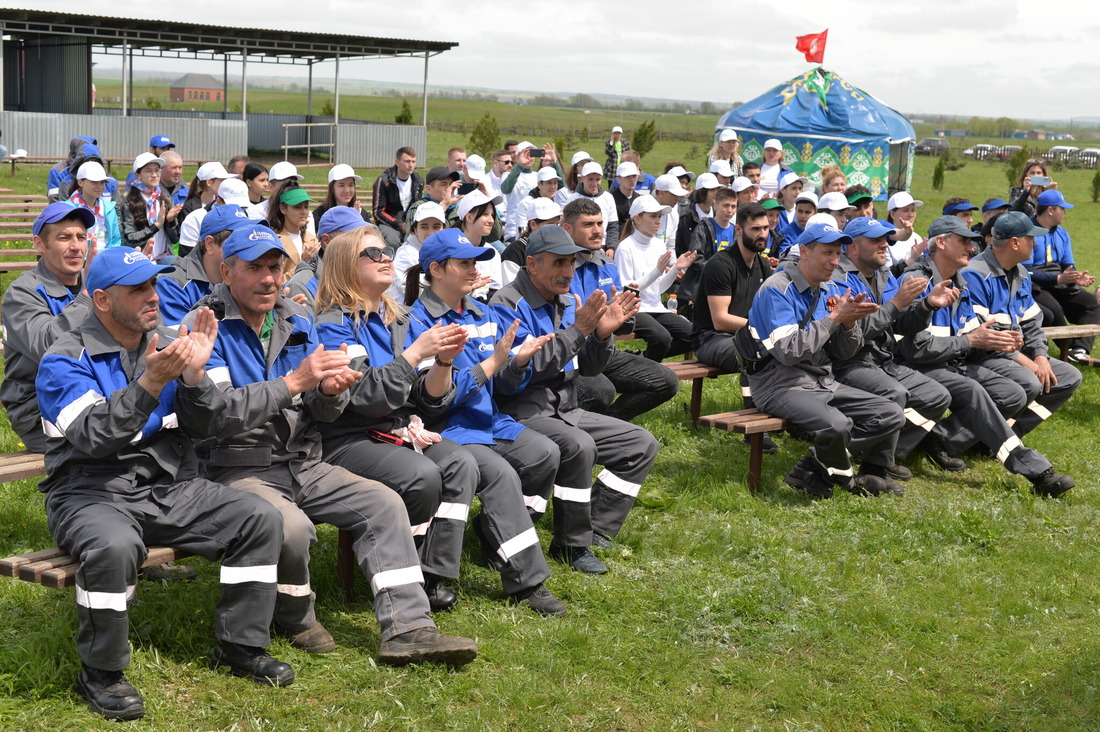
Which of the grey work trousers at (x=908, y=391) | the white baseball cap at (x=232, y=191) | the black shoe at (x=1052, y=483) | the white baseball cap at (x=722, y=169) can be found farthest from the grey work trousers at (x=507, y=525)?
the white baseball cap at (x=722, y=169)

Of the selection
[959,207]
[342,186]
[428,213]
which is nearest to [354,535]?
[428,213]

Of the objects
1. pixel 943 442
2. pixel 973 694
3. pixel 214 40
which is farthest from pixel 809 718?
pixel 214 40

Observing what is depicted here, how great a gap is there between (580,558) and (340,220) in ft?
8.55

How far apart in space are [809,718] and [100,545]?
2909 mm

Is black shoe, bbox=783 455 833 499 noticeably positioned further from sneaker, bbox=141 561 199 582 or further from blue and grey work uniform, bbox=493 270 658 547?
sneaker, bbox=141 561 199 582

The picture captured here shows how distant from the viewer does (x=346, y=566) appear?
5.54m

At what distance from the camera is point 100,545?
13.9ft

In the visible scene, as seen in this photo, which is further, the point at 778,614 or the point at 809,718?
the point at 778,614

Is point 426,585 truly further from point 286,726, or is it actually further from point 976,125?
point 976,125

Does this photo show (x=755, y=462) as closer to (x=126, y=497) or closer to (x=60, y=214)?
(x=126, y=497)

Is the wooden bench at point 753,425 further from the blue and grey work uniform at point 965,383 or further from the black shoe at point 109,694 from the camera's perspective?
the black shoe at point 109,694

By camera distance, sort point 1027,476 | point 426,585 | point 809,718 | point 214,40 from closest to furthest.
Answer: point 809,718 < point 426,585 < point 1027,476 < point 214,40

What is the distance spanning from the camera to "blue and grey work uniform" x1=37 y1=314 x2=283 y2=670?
425cm

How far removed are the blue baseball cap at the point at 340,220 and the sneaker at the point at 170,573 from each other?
227cm
